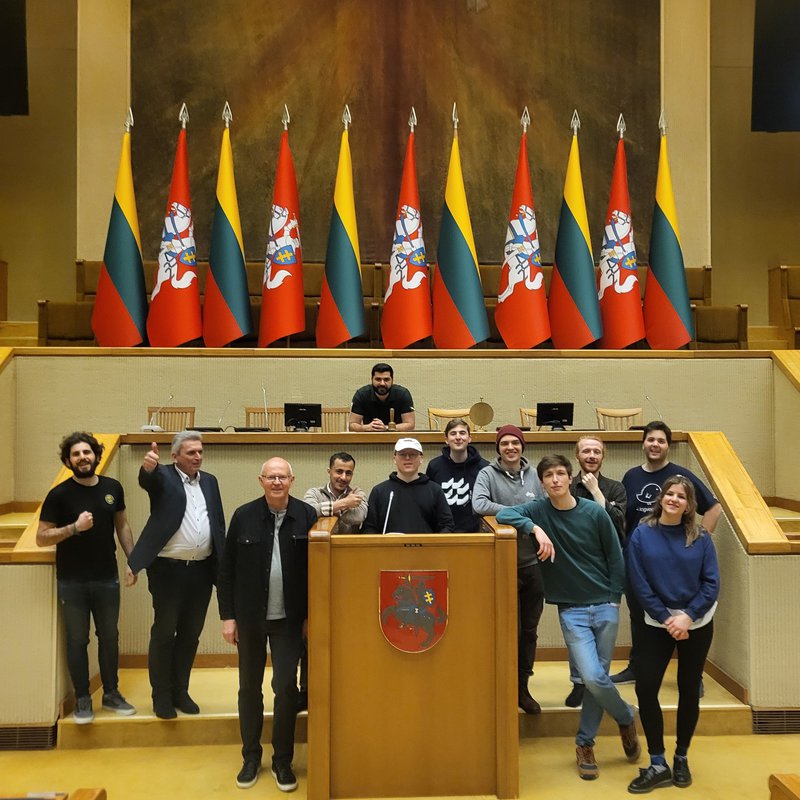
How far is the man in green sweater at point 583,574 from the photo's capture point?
4.04m

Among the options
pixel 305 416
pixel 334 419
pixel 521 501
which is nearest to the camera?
pixel 521 501

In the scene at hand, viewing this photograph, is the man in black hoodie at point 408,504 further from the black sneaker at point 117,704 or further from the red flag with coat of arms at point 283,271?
the red flag with coat of arms at point 283,271

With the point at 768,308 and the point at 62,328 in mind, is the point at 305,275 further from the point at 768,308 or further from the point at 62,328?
the point at 768,308

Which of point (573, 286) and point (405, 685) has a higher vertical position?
point (573, 286)

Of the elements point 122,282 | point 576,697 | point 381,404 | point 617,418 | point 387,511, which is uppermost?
point 122,282

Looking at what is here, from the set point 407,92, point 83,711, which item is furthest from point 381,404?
point 407,92

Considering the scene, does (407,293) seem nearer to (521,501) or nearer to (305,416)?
(305,416)

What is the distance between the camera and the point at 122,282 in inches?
368

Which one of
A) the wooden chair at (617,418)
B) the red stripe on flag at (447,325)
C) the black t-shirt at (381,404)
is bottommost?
the wooden chair at (617,418)

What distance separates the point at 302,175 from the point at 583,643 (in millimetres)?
8737

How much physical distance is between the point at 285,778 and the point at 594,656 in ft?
4.77

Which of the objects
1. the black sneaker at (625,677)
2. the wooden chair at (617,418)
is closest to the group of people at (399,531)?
the black sneaker at (625,677)

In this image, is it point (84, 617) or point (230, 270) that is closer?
point (84, 617)

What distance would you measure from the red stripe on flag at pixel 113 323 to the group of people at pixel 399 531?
16.2 ft
